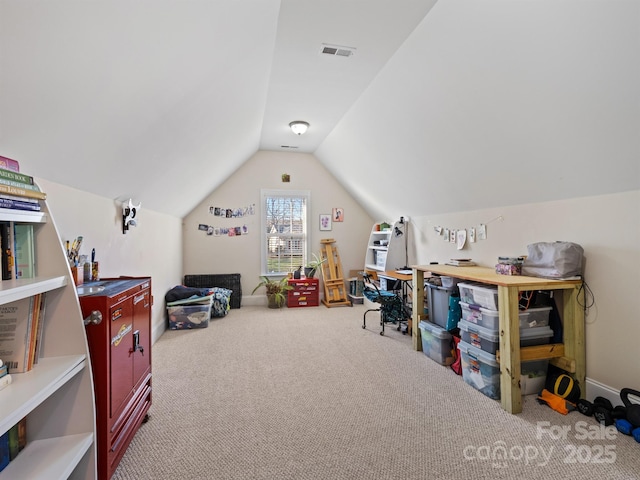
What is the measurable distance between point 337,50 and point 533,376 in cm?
298

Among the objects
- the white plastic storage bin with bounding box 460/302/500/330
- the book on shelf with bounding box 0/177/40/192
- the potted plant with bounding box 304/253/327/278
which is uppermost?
the book on shelf with bounding box 0/177/40/192

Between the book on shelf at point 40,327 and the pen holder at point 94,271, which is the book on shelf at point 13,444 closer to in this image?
the book on shelf at point 40,327

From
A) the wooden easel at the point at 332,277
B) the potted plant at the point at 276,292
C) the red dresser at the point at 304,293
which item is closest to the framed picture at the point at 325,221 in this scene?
the wooden easel at the point at 332,277

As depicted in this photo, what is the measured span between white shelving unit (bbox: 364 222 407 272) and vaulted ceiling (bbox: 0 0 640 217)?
4.54 feet

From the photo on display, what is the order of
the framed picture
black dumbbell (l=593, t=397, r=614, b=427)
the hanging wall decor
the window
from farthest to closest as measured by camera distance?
the framed picture
the window
the hanging wall decor
black dumbbell (l=593, t=397, r=614, b=427)

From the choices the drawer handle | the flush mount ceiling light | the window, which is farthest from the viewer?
the window

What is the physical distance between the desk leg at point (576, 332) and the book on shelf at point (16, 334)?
3.10m

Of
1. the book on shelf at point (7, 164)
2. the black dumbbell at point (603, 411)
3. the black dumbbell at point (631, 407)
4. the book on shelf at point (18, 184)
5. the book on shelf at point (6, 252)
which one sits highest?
the book on shelf at point (7, 164)

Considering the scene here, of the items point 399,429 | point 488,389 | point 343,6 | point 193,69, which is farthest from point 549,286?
point 193,69

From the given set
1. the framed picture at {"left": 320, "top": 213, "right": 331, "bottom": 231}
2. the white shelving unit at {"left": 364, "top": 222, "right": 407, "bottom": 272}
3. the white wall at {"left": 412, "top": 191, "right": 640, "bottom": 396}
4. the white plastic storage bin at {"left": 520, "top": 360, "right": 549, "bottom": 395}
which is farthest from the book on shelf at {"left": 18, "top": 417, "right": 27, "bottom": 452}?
the framed picture at {"left": 320, "top": 213, "right": 331, "bottom": 231}

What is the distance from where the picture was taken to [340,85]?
2961mm

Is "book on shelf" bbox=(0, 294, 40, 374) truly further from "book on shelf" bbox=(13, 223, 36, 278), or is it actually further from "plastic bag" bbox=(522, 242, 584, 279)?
"plastic bag" bbox=(522, 242, 584, 279)

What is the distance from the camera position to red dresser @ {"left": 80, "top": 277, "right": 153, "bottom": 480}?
4.37ft

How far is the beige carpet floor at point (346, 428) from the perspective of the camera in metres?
1.51
